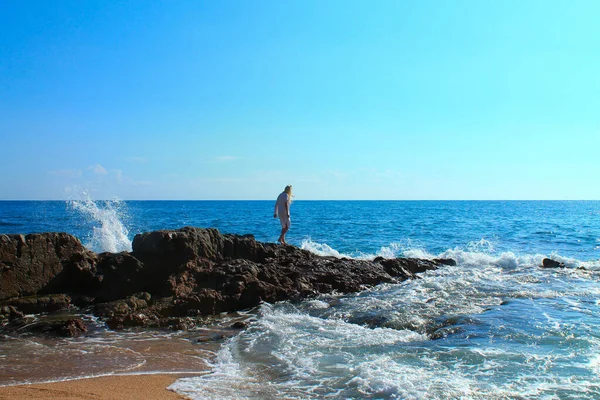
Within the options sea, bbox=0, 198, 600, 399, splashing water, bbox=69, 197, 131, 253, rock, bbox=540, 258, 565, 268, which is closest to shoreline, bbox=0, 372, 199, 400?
sea, bbox=0, 198, 600, 399

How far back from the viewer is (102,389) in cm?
547

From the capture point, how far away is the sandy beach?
5189 millimetres

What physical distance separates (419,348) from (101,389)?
445 cm

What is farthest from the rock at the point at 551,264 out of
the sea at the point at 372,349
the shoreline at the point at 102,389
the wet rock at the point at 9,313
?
the wet rock at the point at 9,313

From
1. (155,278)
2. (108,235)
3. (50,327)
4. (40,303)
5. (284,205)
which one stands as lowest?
(50,327)

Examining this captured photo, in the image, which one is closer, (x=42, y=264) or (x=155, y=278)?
(x=42, y=264)

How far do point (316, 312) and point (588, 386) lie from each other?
16.7 feet

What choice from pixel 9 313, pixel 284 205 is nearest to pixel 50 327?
pixel 9 313

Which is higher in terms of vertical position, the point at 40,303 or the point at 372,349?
the point at 40,303

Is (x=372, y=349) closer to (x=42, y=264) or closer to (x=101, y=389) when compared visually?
(x=101, y=389)

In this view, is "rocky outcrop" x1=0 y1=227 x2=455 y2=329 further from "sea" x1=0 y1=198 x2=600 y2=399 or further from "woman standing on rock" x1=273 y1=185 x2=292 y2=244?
"woman standing on rock" x1=273 y1=185 x2=292 y2=244

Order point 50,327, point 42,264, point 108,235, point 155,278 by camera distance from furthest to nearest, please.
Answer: point 108,235, point 155,278, point 42,264, point 50,327

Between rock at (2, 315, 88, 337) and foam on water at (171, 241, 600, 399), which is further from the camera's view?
rock at (2, 315, 88, 337)

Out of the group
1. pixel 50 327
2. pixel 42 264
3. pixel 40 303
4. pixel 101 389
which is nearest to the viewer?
pixel 101 389
